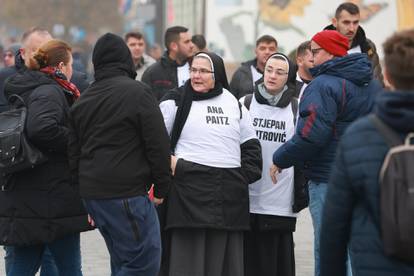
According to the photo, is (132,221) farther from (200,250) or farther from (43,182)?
(200,250)

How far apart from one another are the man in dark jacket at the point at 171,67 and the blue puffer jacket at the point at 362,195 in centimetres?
736

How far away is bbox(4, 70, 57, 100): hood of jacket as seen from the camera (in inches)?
284

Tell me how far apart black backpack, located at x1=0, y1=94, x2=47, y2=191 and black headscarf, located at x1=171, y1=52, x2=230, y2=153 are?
41.2 inches

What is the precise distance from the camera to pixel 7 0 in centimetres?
8088

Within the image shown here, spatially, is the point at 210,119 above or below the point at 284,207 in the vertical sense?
above

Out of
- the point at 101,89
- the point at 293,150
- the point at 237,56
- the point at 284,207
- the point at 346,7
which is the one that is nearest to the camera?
the point at 101,89

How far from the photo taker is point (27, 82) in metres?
7.24

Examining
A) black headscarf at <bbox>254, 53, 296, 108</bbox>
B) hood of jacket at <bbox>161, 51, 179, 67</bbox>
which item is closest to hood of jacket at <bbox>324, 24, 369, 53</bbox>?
black headscarf at <bbox>254, 53, 296, 108</bbox>

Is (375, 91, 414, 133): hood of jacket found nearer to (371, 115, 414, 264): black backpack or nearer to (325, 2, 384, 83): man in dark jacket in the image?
(371, 115, 414, 264): black backpack

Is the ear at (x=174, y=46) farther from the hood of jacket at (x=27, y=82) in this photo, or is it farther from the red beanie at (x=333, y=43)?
the hood of jacket at (x=27, y=82)

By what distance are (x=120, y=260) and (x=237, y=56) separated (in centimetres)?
3139

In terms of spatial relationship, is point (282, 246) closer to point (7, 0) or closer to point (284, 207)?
point (284, 207)

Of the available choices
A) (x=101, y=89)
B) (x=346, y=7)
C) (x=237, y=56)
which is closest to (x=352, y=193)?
(x=101, y=89)

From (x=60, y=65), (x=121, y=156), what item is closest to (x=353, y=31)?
(x=60, y=65)
